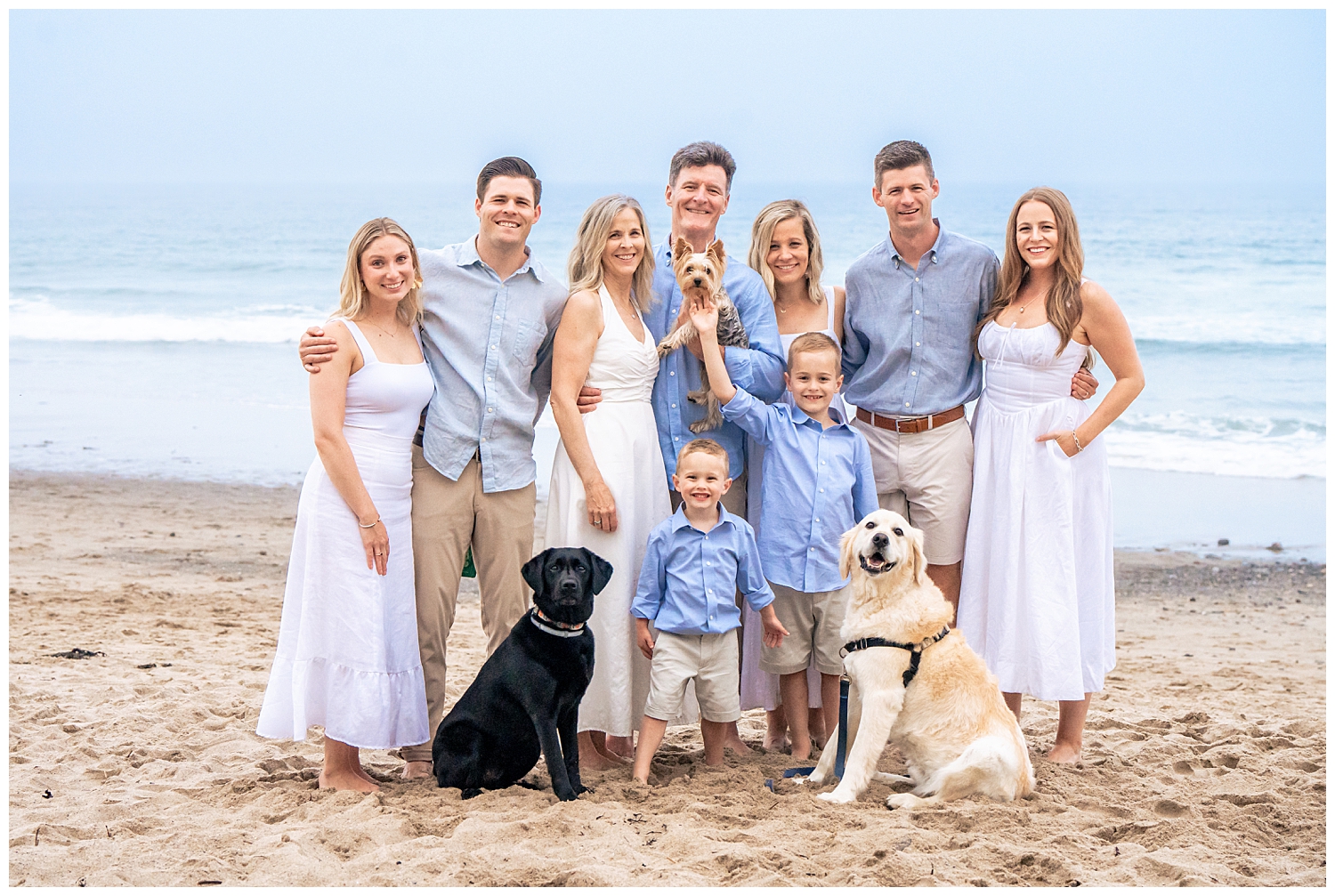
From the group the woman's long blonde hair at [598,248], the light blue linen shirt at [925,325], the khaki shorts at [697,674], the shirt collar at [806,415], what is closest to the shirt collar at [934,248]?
the light blue linen shirt at [925,325]

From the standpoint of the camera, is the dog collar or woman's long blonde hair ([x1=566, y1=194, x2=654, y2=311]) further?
woman's long blonde hair ([x1=566, y1=194, x2=654, y2=311])

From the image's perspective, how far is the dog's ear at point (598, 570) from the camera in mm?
4016

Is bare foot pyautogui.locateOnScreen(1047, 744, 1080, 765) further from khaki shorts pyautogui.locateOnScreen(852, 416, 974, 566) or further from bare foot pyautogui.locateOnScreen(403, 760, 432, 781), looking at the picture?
bare foot pyautogui.locateOnScreen(403, 760, 432, 781)

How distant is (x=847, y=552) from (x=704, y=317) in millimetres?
1043

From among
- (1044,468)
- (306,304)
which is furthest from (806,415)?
(306,304)

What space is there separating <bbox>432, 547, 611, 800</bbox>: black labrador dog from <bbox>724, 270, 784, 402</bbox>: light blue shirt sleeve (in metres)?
0.99

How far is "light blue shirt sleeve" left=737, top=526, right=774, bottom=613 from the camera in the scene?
4355mm

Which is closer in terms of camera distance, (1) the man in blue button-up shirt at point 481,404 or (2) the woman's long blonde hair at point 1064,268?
(1) the man in blue button-up shirt at point 481,404

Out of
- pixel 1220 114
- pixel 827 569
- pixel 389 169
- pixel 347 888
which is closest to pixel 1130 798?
pixel 827 569

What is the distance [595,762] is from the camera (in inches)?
181

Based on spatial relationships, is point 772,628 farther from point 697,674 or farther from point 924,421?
point 924,421

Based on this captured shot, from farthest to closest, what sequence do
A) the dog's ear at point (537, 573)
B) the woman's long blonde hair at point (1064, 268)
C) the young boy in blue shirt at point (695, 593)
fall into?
the woman's long blonde hair at point (1064, 268) → the young boy in blue shirt at point (695, 593) → the dog's ear at point (537, 573)

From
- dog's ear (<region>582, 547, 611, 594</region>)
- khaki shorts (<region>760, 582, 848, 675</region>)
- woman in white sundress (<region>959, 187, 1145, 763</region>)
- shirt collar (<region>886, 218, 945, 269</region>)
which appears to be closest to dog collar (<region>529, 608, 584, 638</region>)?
dog's ear (<region>582, 547, 611, 594</region>)

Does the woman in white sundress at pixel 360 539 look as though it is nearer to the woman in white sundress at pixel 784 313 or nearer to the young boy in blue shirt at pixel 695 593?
the young boy in blue shirt at pixel 695 593
